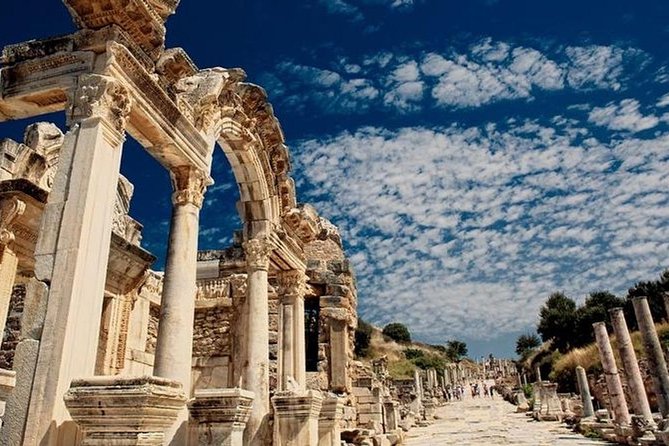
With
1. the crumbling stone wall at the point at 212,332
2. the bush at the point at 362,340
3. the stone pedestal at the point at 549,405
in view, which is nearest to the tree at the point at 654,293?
the stone pedestal at the point at 549,405

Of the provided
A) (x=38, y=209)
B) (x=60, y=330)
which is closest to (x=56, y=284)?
(x=60, y=330)

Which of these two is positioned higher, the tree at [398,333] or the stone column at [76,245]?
the tree at [398,333]

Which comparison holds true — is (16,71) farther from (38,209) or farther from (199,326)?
(199,326)

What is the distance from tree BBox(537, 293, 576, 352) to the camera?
5756cm

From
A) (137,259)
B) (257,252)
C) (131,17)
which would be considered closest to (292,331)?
(257,252)

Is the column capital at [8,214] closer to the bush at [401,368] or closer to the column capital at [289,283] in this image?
the column capital at [289,283]

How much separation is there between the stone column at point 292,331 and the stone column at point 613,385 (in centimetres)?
1506

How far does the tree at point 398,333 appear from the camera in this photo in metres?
88.2

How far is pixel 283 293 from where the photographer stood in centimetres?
1112

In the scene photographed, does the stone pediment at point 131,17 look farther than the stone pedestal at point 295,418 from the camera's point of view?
No

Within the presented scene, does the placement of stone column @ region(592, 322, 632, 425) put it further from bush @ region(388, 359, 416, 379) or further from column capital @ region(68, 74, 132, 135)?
bush @ region(388, 359, 416, 379)

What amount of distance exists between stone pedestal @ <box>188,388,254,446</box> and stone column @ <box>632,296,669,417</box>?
Result: 1754cm

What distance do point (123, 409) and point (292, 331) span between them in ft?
22.3

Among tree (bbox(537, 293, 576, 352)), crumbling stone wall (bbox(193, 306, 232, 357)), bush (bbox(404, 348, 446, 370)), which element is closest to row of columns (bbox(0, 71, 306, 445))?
crumbling stone wall (bbox(193, 306, 232, 357))
